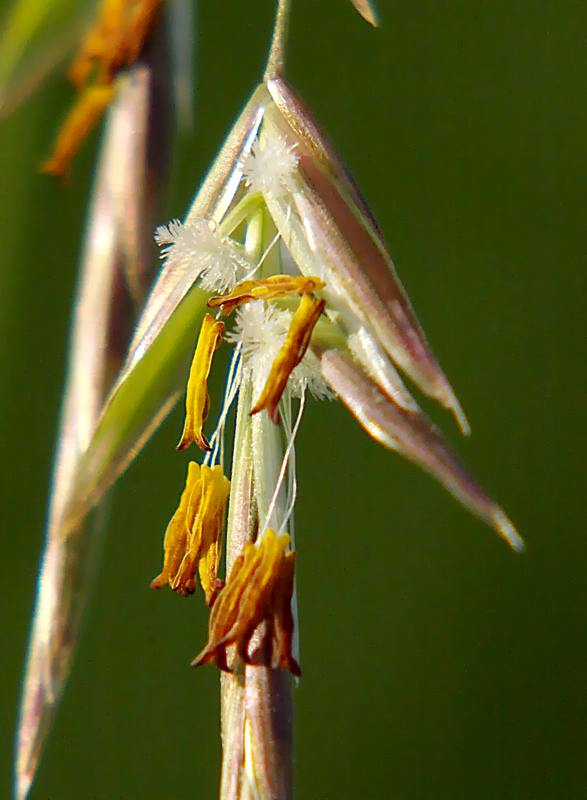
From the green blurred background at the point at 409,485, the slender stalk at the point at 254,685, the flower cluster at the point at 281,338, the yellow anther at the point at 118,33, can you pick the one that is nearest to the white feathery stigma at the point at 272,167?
the flower cluster at the point at 281,338

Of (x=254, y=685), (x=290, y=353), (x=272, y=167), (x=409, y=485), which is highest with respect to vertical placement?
(x=409, y=485)

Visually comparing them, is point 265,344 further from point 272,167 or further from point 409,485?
point 409,485

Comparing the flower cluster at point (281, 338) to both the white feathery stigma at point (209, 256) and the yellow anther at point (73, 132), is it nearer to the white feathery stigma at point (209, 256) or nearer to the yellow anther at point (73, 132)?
the white feathery stigma at point (209, 256)

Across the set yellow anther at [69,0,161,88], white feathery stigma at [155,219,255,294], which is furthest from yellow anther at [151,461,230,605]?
yellow anther at [69,0,161,88]

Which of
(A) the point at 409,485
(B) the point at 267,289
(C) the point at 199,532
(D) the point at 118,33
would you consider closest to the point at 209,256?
(B) the point at 267,289

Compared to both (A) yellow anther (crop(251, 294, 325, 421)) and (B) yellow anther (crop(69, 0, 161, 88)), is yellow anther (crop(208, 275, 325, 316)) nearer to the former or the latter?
(A) yellow anther (crop(251, 294, 325, 421))

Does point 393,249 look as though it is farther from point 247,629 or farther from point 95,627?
point 247,629
